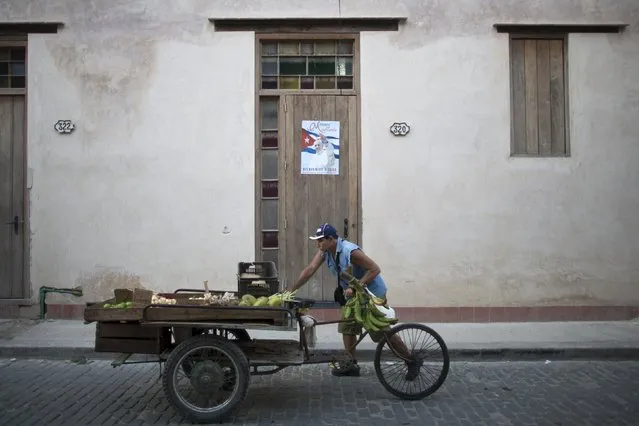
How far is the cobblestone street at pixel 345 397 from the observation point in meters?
5.55

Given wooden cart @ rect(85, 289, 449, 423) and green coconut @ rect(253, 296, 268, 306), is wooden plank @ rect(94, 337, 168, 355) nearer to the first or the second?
wooden cart @ rect(85, 289, 449, 423)

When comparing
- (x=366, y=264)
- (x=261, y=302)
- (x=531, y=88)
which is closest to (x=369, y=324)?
(x=366, y=264)

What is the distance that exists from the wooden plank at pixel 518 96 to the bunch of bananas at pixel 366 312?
4.89 m

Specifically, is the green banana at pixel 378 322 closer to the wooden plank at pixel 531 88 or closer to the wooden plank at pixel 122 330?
the wooden plank at pixel 122 330

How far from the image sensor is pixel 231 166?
969cm

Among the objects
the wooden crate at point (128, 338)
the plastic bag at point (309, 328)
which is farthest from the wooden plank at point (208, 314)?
the plastic bag at point (309, 328)

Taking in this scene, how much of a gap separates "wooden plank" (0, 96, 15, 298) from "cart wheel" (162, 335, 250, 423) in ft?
18.4

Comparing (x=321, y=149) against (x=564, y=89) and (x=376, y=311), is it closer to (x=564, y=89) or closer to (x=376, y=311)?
(x=564, y=89)

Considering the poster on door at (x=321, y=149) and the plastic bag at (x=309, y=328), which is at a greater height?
the poster on door at (x=321, y=149)

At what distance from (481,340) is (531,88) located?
4.12m

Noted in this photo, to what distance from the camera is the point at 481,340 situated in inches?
333

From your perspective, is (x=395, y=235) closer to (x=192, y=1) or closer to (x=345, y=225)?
(x=345, y=225)

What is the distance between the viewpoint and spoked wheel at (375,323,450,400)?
607 cm

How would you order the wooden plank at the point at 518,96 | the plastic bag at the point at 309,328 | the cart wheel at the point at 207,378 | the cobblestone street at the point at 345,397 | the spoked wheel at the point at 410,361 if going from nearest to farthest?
the cart wheel at the point at 207,378, the cobblestone street at the point at 345,397, the plastic bag at the point at 309,328, the spoked wheel at the point at 410,361, the wooden plank at the point at 518,96
